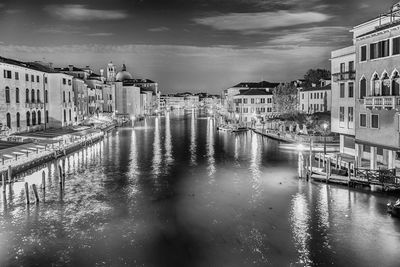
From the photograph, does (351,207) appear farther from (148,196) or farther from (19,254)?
(19,254)

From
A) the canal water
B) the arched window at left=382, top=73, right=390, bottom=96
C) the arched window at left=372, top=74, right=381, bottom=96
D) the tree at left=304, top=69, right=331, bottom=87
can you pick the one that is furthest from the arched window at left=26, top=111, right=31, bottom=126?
the tree at left=304, top=69, right=331, bottom=87

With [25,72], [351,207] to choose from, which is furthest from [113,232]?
[25,72]

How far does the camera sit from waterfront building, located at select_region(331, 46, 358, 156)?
3741cm

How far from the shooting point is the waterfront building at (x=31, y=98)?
54.7m

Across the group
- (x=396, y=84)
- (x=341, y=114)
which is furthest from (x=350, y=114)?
(x=396, y=84)

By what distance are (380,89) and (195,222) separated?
17.6 m

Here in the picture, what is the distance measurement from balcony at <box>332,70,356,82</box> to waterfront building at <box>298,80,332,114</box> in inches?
1615

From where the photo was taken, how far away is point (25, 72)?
6112cm

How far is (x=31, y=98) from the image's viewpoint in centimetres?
6350

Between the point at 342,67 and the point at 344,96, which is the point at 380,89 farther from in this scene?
the point at 342,67

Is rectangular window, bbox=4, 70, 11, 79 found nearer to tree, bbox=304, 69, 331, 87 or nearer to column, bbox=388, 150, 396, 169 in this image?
column, bbox=388, 150, 396, 169

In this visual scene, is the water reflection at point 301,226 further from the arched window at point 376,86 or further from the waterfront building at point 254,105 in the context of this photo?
the waterfront building at point 254,105

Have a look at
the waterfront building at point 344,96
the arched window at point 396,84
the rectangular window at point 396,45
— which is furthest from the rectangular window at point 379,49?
the waterfront building at point 344,96

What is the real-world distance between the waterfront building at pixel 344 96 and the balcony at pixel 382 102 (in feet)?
18.3
